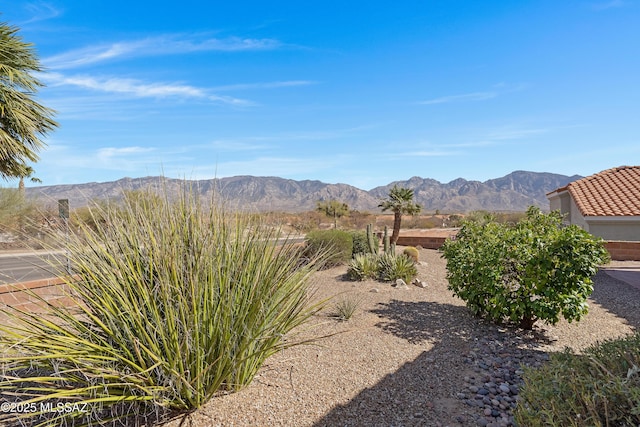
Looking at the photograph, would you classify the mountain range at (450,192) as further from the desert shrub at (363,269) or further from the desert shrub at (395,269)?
the desert shrub at (395,269)

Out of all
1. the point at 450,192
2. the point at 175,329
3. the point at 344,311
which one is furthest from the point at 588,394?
the point at 450,192

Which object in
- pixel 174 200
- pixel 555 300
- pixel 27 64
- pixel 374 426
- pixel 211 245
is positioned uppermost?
pixel 27 64

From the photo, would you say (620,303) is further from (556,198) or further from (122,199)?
(556,198)

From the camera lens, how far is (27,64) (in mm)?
9773

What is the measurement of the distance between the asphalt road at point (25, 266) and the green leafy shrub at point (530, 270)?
5.31m

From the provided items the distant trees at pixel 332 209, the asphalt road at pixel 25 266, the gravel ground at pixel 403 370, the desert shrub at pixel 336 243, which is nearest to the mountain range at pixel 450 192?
the distant trees at pixel 332 209

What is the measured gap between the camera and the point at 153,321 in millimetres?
2980

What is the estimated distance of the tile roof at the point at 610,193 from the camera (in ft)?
42.0

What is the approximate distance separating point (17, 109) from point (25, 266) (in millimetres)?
6508

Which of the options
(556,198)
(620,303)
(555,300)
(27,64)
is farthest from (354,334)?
(556,198)

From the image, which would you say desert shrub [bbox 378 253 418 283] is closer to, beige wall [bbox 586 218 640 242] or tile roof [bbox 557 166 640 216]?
tile roof [bbox 557 166 640 216]

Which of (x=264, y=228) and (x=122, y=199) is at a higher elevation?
(x=122, y=199)

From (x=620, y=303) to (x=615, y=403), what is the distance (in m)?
7.35

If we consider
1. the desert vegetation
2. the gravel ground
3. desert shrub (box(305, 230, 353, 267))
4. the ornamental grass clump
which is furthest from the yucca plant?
desert shrub (box(305, 230, 353, 267))
